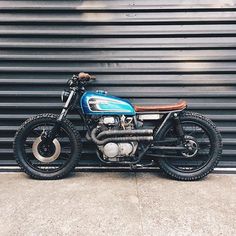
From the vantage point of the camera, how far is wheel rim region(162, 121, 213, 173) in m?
3.74

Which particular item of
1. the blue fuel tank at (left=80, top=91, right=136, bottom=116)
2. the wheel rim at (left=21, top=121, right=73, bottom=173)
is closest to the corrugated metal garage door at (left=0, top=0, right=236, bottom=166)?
the wheel rim at (left=21, top=121, right=73, bottom=173)

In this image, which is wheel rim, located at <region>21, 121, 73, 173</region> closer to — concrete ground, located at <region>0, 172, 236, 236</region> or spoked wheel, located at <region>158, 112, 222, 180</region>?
concrete ground, located at <region>0, 172, 236, 236</region>

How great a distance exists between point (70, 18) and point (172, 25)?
1327 mm

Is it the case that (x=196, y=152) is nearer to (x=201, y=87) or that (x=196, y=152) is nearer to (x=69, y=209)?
(x=201, y=87)

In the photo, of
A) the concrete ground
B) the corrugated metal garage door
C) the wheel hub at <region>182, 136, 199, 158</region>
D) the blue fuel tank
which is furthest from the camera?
the corrugated metal garage door

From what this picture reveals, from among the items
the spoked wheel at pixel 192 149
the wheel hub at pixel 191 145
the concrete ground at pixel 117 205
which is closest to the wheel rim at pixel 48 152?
the concrete ground at pixel 117 205

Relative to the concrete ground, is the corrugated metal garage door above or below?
above

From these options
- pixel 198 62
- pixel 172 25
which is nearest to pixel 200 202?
pixel 198 62

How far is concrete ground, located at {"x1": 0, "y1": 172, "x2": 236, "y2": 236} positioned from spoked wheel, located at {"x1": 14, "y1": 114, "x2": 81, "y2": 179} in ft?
0.45

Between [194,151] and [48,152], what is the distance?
71.4 inches

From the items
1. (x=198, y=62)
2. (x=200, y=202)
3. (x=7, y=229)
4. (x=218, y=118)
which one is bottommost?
(x=200, y=202)

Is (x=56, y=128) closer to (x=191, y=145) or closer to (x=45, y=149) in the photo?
(x=45, y=149)

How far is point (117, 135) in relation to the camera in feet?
Result: 11.9

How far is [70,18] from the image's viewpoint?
3967 mm
